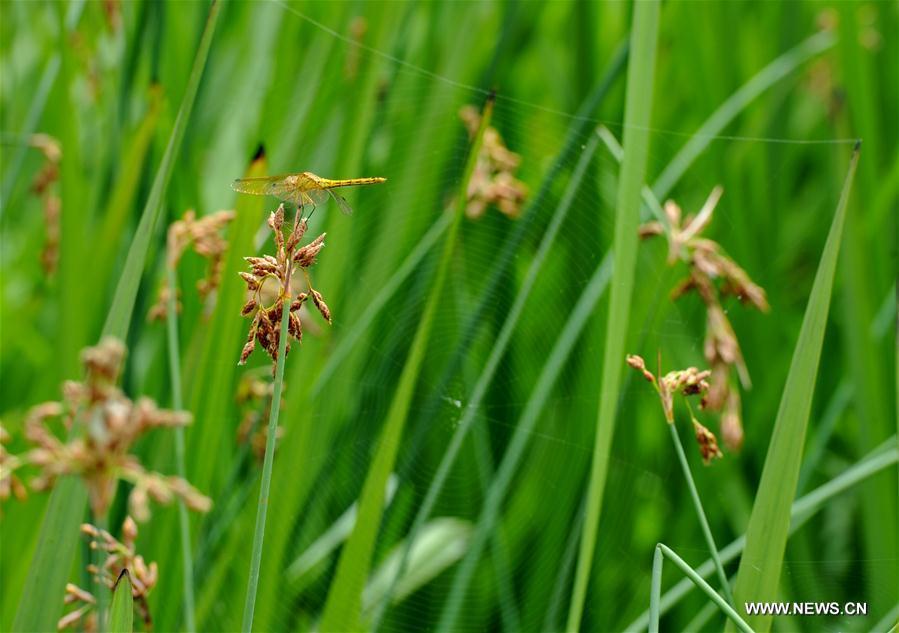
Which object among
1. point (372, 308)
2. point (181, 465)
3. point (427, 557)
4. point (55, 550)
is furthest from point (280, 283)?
point (427, 557)

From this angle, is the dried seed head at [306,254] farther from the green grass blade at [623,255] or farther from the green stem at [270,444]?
the green grass blade at [623,255]

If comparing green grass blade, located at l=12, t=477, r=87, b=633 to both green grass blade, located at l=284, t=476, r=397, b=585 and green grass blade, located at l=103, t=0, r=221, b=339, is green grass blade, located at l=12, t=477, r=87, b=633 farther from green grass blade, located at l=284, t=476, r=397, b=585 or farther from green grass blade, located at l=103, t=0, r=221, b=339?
green grass blade, located at l=284, t=476, r=397, b=585

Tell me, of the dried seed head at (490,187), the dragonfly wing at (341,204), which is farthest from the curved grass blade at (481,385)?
the dragonfly wing at (341,204)

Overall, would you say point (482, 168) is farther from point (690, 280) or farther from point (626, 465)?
point (626, 465)

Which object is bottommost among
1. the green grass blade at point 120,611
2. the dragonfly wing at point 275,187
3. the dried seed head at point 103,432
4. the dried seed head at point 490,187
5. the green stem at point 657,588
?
the green grass blade at point 120,611

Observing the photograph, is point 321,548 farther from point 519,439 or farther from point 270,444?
point 270,444

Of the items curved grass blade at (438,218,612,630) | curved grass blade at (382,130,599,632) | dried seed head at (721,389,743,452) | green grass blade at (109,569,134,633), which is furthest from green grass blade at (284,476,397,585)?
green grass blade at (109,569,134,633)

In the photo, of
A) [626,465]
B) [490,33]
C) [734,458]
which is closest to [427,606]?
[626,465]
